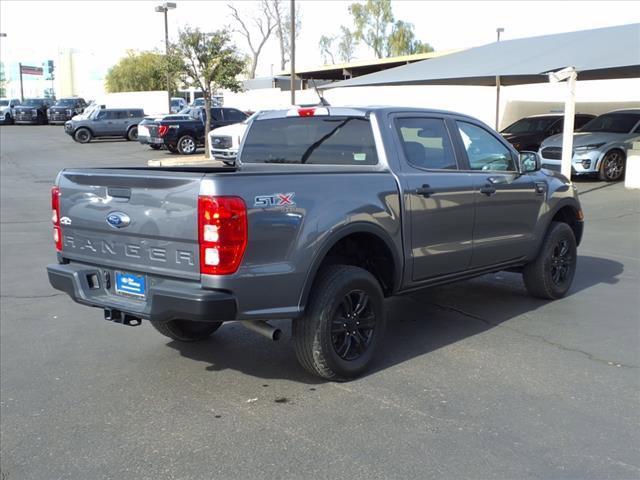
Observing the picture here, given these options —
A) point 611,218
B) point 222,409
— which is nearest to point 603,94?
point 611,218

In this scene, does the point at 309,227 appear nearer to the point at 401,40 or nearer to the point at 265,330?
the point at 265,330

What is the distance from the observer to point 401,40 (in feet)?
208

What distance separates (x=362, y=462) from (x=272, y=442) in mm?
550

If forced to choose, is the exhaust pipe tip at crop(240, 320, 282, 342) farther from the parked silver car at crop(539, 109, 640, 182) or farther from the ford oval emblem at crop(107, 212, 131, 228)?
the parked silver car at crop(539, 109, 640, 182)

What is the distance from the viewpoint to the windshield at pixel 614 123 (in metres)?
17.6

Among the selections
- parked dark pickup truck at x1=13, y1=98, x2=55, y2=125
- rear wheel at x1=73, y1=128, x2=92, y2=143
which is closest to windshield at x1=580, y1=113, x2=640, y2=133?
rear wheel at x1=73, y1=128, x2=92, y2=143

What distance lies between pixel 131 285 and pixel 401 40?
6253 centimetres

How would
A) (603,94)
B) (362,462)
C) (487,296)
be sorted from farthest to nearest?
(603,94), (487,296), (362,462)

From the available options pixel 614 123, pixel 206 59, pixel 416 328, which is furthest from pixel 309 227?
pixel 206 59

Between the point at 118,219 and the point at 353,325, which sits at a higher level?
the point at 118,219

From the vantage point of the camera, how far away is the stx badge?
402 centimetres

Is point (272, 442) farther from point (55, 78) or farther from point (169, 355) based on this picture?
point (55, 78)

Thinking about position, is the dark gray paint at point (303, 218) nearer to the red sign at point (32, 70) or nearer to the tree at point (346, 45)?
the tree at point (346, 45)

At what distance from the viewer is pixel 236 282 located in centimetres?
400
